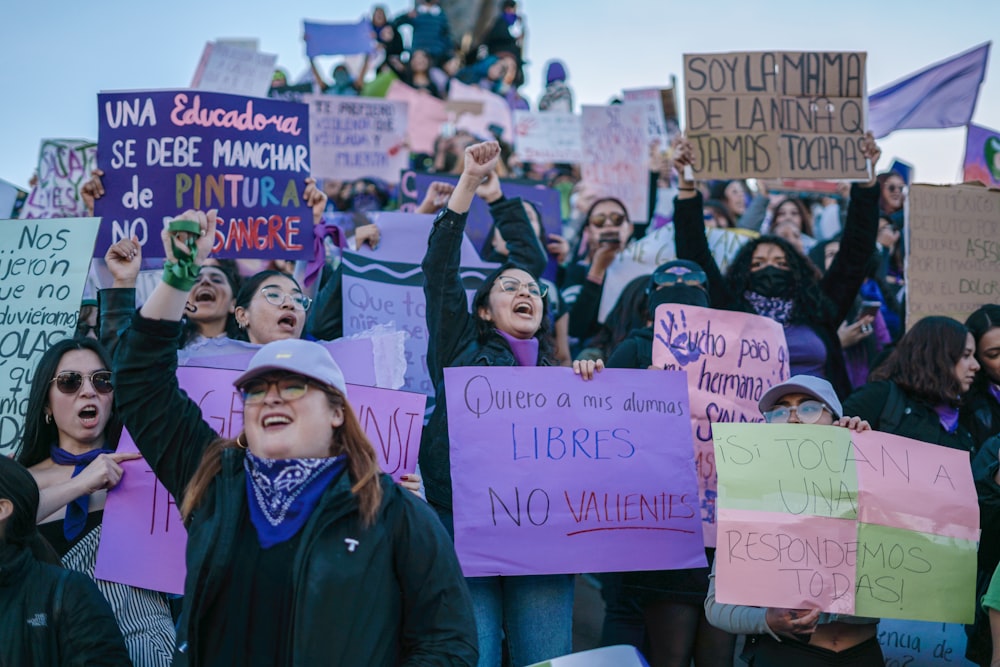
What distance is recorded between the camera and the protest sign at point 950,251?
21.0 ft

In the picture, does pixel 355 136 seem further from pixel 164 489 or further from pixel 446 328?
pixel 164 489

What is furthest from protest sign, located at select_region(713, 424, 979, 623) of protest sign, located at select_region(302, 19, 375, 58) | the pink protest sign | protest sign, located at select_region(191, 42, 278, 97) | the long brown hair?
protest sign, located at select_region(302, 19, 375, 58)

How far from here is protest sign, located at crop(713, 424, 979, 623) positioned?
12.7ft

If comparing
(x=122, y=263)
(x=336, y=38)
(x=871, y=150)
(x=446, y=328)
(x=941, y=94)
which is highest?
(x=336, y=38)

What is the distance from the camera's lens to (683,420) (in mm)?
4637

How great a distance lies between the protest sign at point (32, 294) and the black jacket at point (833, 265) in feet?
10.2

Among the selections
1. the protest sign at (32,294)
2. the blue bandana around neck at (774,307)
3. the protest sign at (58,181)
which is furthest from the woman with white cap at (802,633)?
the protest sign at (58,181)

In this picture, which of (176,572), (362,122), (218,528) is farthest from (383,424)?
(362,122)

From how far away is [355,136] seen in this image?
9766mm

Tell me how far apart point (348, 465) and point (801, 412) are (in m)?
2.13

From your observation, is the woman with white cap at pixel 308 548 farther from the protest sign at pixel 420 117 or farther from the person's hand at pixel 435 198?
the protest sign at pixel 420 117

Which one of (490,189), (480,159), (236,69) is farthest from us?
(236,69)

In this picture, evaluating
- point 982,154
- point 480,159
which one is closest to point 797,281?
point 480,159

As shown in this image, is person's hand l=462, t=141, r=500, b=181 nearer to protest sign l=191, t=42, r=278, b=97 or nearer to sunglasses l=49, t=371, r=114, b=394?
sunglasses l=49, t=371, r=114, b=394
